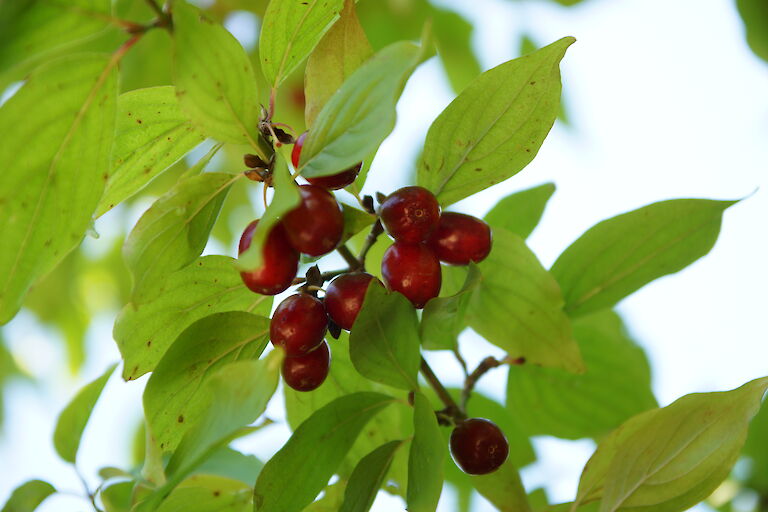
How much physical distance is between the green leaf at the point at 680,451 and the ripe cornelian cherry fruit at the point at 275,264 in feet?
1.83

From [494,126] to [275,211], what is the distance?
44cm

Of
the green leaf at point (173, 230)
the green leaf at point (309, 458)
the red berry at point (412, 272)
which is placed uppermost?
the green leaf at point (173, 230)

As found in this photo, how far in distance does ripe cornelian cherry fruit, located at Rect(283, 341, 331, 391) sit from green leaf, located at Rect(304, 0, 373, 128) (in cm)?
32

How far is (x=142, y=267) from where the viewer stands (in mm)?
1002

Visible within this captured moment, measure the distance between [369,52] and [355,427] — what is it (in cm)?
52

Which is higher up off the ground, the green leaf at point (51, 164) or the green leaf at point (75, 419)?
the green leaf at point (51, 164)

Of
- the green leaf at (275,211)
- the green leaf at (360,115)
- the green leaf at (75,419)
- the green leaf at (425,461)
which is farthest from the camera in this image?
the green leaf at (75,419)

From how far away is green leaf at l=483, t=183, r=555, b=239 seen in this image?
1.50 meters

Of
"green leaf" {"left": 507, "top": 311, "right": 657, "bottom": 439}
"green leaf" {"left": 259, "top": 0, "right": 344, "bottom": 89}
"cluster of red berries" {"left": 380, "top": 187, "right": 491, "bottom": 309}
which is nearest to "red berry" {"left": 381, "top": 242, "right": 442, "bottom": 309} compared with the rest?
"cluster of red berries" {"left": 380, "top": 187, "right": 491, "bottom": 309}

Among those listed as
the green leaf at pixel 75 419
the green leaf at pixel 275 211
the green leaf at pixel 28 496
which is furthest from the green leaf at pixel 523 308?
the green leaf at pixel 28 496

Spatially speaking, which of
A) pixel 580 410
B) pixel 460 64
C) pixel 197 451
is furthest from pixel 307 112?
pixel 460 64

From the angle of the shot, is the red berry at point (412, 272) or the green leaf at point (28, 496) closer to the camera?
the red berry at point (412, 272)

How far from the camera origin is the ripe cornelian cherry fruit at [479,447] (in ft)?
3.81

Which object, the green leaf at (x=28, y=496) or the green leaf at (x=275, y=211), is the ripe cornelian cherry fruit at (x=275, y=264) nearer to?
the green leaf at (x=275, y=211)
